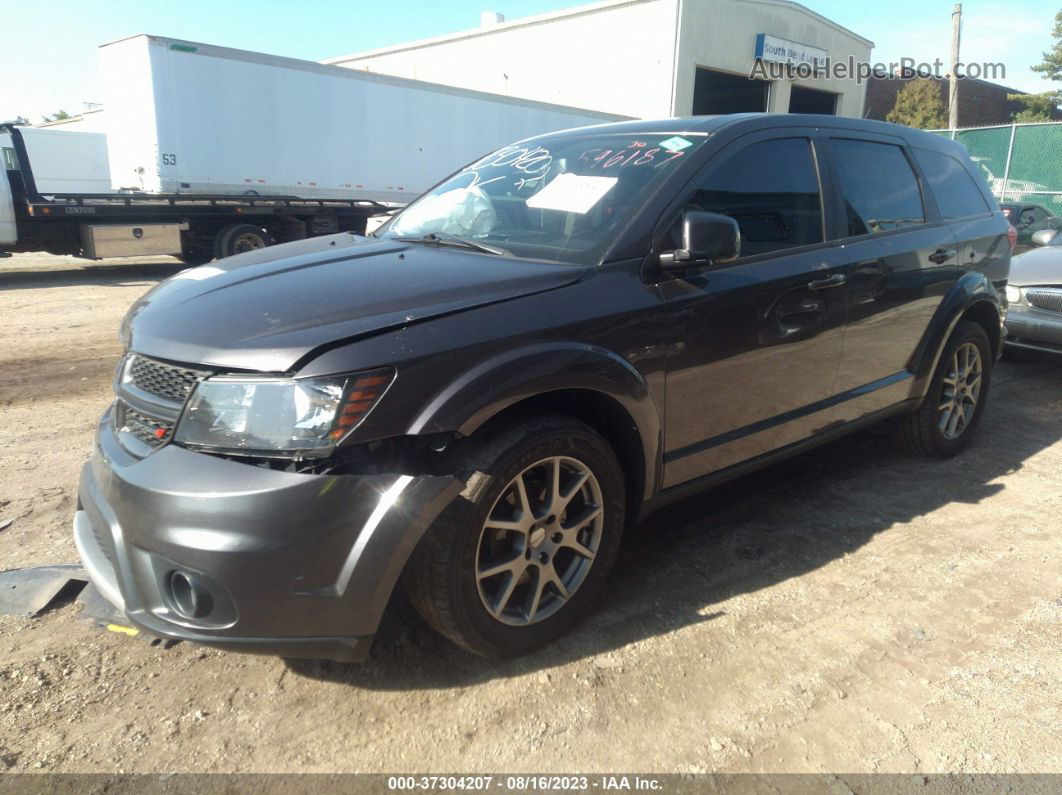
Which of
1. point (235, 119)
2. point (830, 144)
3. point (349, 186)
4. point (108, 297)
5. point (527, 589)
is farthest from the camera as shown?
point (349, 186)

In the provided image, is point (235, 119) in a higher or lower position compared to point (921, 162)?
higher

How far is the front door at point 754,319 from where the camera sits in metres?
2.99

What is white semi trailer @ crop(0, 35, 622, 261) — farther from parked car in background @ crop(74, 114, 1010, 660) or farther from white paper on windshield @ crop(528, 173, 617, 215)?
white paper on windshield @ crop(528, 173, 617, 215)

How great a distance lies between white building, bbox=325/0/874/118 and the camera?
81.2 feet

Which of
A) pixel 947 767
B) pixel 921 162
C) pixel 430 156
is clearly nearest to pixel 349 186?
pixel 430 156

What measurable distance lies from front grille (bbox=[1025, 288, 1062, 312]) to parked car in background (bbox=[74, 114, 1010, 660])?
3077 millimetres

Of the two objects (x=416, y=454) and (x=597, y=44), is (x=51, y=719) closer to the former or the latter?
(x=416, y=454)

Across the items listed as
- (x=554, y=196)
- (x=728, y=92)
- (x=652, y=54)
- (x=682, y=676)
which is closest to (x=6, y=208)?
(x=554, y=196)

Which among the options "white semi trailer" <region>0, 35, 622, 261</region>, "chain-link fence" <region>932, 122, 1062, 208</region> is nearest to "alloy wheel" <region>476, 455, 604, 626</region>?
"white semi trailer" <region>0, 35, 622, 261</region>

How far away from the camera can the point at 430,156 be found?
17.4m

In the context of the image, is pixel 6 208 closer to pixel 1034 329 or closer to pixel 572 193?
pixel 572 193

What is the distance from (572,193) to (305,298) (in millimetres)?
1229

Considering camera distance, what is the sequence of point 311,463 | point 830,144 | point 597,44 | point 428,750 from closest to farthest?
1. point 311,463
2. point 428,750
3. point 830,144
4. point 597,44

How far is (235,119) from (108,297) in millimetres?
4788
